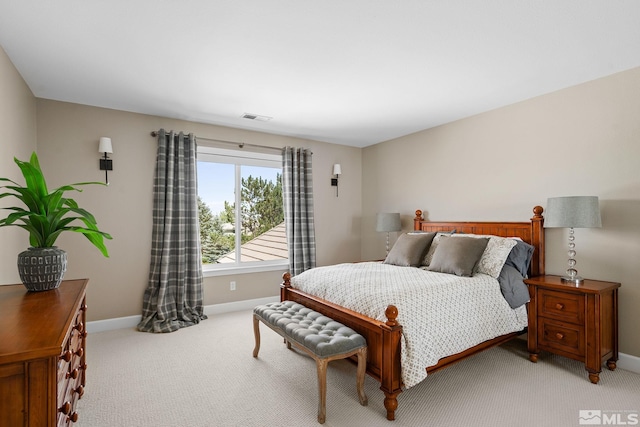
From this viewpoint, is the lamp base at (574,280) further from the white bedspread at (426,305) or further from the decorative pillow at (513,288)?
the white bedspread at (426,305)

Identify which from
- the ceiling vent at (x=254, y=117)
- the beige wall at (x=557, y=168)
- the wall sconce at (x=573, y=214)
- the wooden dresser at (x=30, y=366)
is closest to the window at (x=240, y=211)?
the ceiling vent at (x=254, y=117)

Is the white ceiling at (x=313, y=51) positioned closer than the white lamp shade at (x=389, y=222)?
Yes

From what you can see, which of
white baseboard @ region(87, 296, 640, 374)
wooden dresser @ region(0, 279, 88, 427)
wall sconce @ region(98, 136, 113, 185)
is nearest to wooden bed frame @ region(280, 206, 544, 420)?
white baseboard @ region(87, 296, 640, 374)

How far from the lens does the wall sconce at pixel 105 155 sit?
11.4ft

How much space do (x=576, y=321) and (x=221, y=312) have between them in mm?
3787

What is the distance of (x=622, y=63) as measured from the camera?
2613 millimetres

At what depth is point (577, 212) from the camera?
2660 mm

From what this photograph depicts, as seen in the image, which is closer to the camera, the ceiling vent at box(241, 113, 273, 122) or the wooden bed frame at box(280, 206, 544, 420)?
the wooden bed frame at box(280, 206, 544, 420)

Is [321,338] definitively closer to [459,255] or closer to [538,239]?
[459,255]

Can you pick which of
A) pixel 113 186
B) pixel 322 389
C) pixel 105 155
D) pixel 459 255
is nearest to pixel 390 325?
pixel 322 389

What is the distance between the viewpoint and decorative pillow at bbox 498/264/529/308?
287cm

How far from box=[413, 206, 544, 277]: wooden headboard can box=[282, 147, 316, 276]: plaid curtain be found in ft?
6.32

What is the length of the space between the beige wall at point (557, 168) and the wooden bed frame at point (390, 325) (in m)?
0.12

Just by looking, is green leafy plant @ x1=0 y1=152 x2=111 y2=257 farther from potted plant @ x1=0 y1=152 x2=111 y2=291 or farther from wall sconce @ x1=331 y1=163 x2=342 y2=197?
wall sconce @ x1=331 y1=163 x2=342 y2=197
